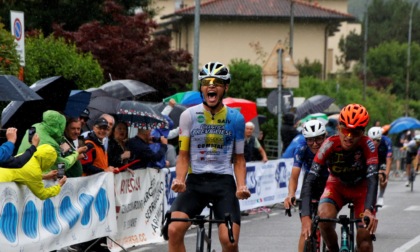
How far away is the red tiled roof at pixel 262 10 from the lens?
70.2 m

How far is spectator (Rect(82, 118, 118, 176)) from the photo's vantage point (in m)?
14.2

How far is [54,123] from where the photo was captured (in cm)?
1227

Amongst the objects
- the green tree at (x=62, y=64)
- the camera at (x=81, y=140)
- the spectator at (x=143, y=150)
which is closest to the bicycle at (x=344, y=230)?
the camera at (x=81, y=140)

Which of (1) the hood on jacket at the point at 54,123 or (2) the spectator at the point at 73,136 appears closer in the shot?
(1) the hood on jacket at the point at 54,123

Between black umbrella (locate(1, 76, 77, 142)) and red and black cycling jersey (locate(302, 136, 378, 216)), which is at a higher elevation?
black umbrella (locate(1, 76, 77, 142))

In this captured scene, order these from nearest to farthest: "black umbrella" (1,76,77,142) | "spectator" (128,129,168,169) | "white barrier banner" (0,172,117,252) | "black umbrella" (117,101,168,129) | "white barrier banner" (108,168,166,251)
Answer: "white barrier banner" (0,172,117,252) → "black umbrella" (1,76,77,142) → "white barrier banner" (108,168,166,251) → "spectator" (128,129,168,169) → "black umbrella" (117,101,168,129)

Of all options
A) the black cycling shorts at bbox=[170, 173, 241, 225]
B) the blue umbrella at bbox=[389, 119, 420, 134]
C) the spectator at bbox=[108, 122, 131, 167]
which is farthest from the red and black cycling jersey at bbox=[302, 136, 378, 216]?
the blue umbrella at bbox=[389, 119, 420, 134]

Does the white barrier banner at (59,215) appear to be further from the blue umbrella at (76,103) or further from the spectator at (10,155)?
the blue umbrella at (76,103)

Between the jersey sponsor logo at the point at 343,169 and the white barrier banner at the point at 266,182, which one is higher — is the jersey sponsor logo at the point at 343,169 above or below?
above

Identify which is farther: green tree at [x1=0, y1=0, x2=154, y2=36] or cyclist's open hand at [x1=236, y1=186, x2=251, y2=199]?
green tree at [x1=0, y1=0, x2=154, y2=36]

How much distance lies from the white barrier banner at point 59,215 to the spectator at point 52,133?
373mm

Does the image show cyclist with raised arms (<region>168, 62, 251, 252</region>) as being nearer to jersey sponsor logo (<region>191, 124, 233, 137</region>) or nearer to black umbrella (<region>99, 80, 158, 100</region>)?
jersey sponsor logo (<region>191, 124, 233, 137</region>)

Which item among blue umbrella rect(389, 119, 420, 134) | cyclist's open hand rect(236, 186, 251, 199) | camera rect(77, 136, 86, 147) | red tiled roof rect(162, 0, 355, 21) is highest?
red tiled roof rect(162, 0, 355, 21)

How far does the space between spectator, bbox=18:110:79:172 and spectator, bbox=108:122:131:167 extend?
2468mm
